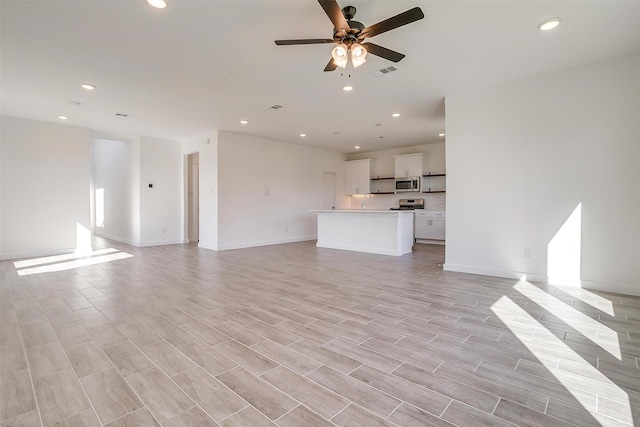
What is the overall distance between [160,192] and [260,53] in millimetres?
5780

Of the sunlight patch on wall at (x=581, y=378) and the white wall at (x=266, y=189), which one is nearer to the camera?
the sunlight patch on wall at (x=581, y=378)

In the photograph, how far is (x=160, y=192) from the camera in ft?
25.4

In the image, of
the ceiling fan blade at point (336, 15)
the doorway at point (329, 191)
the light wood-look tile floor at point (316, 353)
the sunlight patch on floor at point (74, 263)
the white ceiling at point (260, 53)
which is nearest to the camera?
the light wood-look tile floor at point (316, 353)

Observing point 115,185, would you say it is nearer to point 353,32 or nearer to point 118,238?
point 118,238

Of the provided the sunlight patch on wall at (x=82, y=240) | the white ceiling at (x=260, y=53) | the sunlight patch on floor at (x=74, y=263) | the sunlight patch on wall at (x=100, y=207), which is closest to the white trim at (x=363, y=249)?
the white ceiling at (x=260, y=53)

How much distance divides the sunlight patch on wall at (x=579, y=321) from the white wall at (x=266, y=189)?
567cm

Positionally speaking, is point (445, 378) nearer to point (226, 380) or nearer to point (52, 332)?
point (226, 380)

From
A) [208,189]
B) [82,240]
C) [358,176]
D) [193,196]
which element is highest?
[358,176]

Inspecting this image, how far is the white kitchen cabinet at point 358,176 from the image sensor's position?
950 cm

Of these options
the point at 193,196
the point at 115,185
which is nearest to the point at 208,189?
the point at 193,196

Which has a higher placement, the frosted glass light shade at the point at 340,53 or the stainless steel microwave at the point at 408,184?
the frosted glass light shade at the point at 340,53

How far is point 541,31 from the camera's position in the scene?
9.50ft

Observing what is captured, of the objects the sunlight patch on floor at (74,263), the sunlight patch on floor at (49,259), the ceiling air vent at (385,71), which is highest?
the ceiling air vent at (385,71)

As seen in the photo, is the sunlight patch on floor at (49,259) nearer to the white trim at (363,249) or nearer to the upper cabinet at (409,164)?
the white trim at (363,249)
